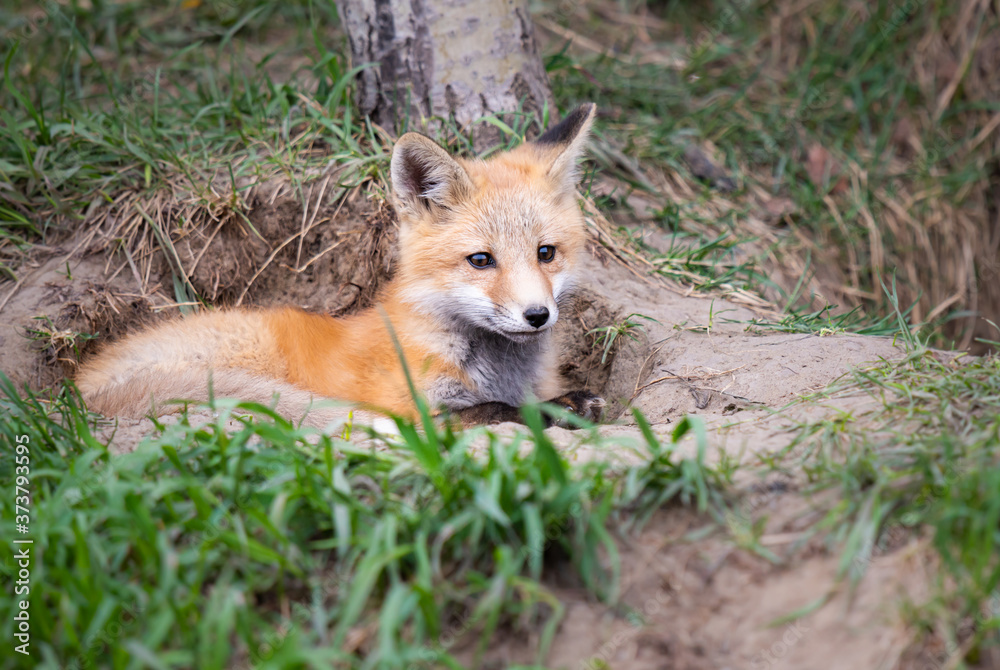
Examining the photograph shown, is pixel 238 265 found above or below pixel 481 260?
below

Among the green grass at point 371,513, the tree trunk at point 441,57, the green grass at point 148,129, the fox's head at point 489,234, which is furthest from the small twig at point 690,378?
the green grass at point 148,129

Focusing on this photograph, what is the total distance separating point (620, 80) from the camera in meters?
5.19

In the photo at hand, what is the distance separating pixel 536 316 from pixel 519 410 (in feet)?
1.66

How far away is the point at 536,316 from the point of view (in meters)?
2.62

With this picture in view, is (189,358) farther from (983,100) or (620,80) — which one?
(983,100)

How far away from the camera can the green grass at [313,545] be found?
1482mm

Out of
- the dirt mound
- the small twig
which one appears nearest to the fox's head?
the small twig

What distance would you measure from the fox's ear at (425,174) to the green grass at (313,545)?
1.34 meters

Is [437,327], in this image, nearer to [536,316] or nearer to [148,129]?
[536,316]

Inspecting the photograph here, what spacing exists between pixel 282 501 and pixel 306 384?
1392 millimetres


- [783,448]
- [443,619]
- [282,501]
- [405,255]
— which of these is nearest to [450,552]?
[443,619]

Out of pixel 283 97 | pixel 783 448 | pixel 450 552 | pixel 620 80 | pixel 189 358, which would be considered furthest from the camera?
pixel 620 80

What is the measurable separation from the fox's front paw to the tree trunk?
5.59 feet

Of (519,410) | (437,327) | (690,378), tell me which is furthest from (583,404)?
(437,327)
